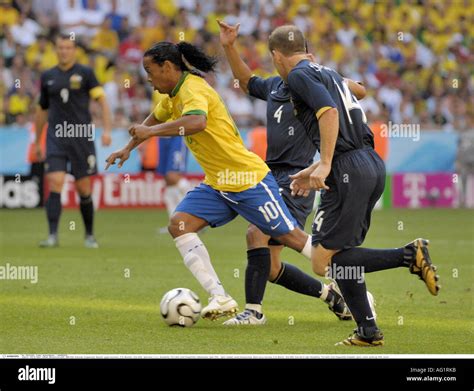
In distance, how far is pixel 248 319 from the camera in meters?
9.48

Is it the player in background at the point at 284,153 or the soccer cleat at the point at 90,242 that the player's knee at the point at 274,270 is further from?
the soccer cleat at the point at 90,242

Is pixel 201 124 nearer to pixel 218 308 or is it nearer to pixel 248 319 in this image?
pixel 218 308

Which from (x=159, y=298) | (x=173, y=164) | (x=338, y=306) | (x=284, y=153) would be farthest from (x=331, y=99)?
(x=173, y=164)

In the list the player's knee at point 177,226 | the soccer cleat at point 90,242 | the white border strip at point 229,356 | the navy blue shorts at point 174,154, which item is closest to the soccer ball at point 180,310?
the player's knee at point 177,226

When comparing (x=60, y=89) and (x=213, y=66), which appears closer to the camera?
(x=213, y=66)

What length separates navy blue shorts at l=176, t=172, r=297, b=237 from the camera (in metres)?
9.29

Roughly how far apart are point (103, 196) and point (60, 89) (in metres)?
7.95

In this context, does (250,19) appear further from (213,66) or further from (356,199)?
(356,199)

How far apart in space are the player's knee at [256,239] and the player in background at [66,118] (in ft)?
20.9

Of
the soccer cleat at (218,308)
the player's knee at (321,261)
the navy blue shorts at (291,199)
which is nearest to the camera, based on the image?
the player's knee at (321,261)

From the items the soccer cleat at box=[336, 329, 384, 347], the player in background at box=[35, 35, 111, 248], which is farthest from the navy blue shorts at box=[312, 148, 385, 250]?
the player in background at box=[35, 35, 111, 248]

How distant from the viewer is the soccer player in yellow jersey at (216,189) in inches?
366
